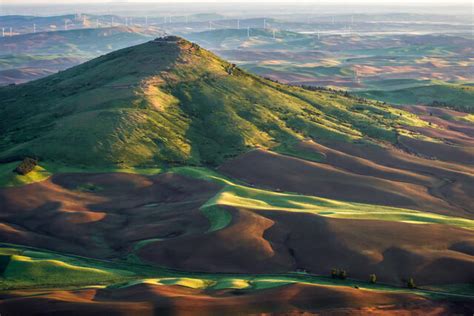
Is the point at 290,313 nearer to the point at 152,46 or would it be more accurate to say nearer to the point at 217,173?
the point at 217,173

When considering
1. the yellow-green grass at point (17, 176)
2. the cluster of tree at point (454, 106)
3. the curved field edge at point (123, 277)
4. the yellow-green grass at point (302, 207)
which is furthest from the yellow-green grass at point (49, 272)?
the cluster of tree at point (454, 106)

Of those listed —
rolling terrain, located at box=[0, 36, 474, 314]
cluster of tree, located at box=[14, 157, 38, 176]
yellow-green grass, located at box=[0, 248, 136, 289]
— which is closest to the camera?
rolling terrain, located at box=[0, 36, 474, 314]

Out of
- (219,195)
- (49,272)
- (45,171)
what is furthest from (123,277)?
(45,171)

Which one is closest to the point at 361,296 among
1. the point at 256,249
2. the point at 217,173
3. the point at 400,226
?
the point at 256,249

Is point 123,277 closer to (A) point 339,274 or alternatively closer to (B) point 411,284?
(A) point 339,274

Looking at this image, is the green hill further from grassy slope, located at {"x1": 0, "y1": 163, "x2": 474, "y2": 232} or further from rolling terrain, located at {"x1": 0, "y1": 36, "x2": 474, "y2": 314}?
grassy slope, located at {"x1": 0, "y1": 163, "x2": 474, "y2": 232}

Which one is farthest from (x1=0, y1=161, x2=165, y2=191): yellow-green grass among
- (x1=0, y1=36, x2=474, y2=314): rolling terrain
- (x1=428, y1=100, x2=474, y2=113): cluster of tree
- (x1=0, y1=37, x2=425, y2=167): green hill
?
(x1=428, y1=100, x2=474, y2=113): cluster of tree
